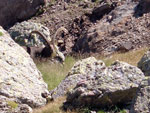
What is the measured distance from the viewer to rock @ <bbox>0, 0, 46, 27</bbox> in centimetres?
2520

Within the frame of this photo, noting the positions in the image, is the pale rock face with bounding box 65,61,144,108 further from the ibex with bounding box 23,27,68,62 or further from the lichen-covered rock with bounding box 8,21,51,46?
the lichen-covered rock with bounding box 8,21,51,46

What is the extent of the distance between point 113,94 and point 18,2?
64.6ft

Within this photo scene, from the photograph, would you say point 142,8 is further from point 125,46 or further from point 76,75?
point 76,75

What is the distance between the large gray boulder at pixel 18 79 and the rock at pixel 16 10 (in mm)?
14687

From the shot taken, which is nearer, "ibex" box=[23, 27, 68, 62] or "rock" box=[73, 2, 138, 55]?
"rock" box=[73, 2, 138, 55]

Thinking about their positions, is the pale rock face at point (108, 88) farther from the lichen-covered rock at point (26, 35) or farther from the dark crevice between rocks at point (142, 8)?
the lichen-covered rock at point (26, 35)

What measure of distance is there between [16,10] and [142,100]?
22002 mm

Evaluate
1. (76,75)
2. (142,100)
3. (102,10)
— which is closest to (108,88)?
(142,100)

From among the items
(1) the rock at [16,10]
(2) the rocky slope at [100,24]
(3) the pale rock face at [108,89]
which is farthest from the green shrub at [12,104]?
(1) the rock at [16,10]

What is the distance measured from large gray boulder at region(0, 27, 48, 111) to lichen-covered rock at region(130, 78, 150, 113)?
4033 millimetres

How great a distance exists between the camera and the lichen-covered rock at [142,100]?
434 centimetres

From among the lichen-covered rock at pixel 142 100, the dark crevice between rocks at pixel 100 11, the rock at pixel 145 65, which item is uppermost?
the dark crevice between rocks at pixel 100 11

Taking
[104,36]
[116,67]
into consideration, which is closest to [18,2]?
[104,36]

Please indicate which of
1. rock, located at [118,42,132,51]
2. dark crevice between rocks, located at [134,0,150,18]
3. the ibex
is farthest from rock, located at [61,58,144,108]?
dark crevice between rocks, located at [134,0,150,18]
